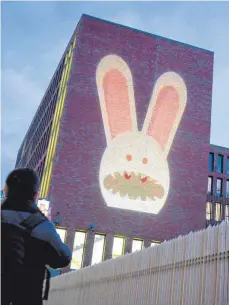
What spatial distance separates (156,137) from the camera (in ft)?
132

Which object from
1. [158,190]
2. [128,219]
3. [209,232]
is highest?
[158,190]

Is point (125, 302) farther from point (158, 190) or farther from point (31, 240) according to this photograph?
point (158, 190)

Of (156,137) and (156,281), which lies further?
(156,137)

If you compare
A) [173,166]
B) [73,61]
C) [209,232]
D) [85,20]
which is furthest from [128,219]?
[209,232]

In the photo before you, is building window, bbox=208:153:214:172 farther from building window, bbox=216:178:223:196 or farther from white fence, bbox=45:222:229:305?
white fence, bbox=45:222:229:305

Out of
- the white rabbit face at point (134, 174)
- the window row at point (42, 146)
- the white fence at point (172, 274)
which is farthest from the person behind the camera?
the window row at point (42, 146)

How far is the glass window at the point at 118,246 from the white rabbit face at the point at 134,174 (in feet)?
8.91

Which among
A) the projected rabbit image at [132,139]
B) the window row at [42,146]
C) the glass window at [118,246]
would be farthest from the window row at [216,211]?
the glass window at [118,246]

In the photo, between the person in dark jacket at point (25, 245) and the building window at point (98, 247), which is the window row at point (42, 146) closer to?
the building window at point (98, 247)

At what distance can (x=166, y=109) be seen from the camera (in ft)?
136

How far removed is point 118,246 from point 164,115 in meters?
12.7

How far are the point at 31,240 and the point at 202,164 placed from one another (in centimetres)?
4000

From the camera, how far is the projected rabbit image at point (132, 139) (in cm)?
3825

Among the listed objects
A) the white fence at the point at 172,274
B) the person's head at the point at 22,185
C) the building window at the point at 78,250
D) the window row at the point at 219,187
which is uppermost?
the window row at the point at 219,187
